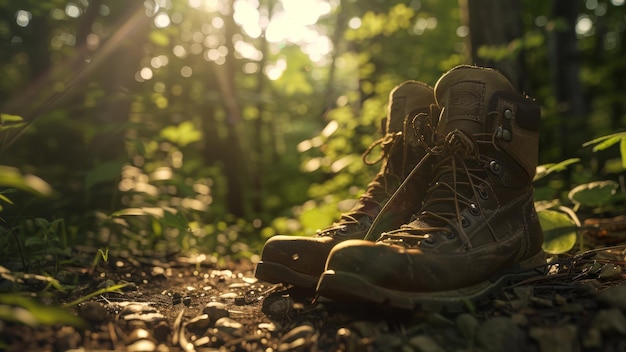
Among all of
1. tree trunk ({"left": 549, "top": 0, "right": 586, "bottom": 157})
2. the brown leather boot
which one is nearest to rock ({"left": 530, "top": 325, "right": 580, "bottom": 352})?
the brown leather boot

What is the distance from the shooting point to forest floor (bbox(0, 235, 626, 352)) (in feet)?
5.30

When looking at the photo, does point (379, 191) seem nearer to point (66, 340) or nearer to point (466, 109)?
point (466, 109)

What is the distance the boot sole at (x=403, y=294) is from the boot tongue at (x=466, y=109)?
0.64m

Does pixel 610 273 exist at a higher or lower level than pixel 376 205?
lower

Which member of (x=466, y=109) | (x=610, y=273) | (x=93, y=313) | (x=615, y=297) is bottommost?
(x=610, y=273)

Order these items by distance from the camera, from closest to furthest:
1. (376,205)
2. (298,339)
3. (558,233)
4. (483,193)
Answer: (298,339) → (483,193) → (376,205) → (558,233)

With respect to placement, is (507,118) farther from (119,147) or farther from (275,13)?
(275,13)

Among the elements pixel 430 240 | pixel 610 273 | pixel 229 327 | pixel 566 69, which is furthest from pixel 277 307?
pixel 566 69

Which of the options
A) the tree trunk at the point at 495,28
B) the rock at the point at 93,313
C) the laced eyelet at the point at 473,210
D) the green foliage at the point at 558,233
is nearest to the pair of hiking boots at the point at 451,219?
the laced eyelet at the point at 473,210

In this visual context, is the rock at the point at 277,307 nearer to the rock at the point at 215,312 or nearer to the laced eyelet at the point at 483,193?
the rock at the point at 215,312

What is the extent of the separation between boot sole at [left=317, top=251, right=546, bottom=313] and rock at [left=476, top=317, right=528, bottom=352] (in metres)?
0.18

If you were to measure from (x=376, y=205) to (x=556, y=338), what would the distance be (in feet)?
3.63

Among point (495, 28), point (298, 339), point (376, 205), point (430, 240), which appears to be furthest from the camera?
point (495, 28)

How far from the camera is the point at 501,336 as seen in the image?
1605mm
